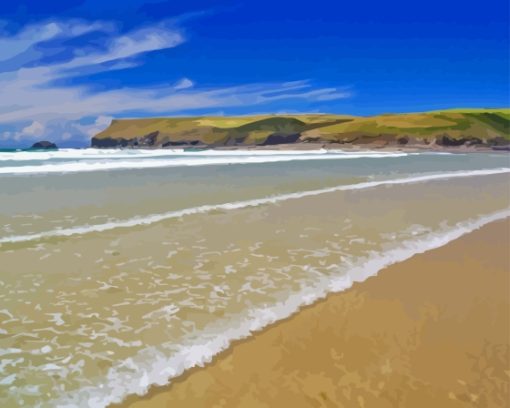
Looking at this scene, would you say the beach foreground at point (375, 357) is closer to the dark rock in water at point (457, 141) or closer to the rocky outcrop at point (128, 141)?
the dark rock in water at point (457, 141)

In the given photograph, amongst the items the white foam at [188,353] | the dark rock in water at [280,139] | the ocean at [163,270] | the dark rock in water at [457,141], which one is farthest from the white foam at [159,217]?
the dark rock in water at [280,139]

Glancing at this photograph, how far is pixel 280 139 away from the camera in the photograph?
11506 cm

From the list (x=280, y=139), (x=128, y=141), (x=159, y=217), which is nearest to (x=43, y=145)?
(x=128, y=141)

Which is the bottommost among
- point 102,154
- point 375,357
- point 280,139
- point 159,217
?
point 375,357

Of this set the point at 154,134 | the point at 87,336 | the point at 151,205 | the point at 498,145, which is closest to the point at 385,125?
the point at 498,145

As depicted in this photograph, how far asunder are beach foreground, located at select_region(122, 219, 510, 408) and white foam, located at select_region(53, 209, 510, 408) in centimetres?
10

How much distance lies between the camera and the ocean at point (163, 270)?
11.5 feet

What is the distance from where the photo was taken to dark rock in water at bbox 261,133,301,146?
114m

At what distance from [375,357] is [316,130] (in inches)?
4533

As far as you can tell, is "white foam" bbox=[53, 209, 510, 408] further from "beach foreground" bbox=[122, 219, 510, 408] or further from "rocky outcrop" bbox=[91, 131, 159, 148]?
"rocky outcrop" bbox=[91, 131, 159, 148]

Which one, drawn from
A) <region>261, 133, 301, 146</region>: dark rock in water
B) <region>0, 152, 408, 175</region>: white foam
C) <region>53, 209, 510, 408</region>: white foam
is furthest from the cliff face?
<region>53, 209, 510, 408</region>: white foam

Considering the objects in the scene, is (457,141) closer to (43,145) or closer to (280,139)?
(280,139)

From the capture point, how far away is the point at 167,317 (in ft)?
14.4

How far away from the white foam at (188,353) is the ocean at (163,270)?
0.01 meters
